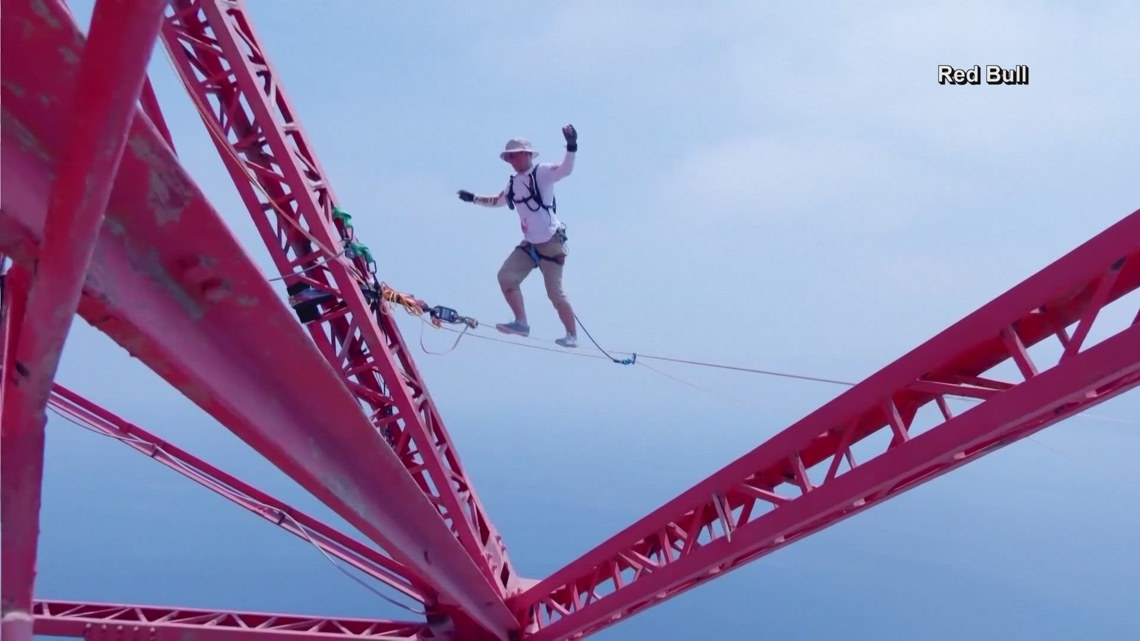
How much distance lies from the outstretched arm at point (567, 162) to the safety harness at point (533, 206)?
0.18 meters

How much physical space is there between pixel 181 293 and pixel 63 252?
95 cm

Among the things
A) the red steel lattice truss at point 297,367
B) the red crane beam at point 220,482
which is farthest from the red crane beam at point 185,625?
the red crane beam at point 220,482

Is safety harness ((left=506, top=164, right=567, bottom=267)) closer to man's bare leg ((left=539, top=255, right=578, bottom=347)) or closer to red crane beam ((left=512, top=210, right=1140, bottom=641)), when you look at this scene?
man's bare leg ((left=539, top=255, right=578, bottom=347))

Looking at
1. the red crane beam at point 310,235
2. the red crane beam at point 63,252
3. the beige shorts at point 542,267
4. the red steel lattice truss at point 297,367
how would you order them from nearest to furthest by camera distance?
the red crane beam at point 63,252 → the red steel lattice truss at point 297,367 → the red crane beam at point 310,235 → the beige shorts at point 542,267

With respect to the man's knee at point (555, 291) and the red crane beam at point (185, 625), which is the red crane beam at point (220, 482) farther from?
the man's knee at point (555, 291)

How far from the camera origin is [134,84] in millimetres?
2557

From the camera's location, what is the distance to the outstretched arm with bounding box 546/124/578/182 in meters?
8.66

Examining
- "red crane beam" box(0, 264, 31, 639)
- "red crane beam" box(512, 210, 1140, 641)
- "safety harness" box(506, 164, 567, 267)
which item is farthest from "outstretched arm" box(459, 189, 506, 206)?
"red crane beam" box(0, 264, 31, 639)

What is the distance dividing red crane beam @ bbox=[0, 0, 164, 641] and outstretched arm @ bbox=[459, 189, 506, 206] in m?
6.55

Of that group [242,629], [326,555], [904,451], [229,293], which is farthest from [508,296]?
[229,293]

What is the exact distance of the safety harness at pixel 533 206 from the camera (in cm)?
920

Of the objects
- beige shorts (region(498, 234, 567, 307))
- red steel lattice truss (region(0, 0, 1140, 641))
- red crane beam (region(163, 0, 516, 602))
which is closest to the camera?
red steel lattice truss (region(0, 0, 1140, 641))

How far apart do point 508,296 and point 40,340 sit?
6.79 m

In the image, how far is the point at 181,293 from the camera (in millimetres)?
3809
